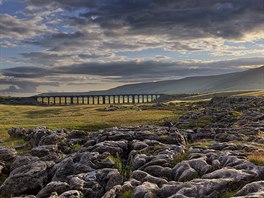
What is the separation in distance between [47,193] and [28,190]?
15.9ft

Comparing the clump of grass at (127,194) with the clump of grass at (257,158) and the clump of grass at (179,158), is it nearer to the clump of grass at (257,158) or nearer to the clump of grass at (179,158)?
the clump of grass at (179,158)

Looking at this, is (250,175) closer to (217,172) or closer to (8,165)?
(217,172)

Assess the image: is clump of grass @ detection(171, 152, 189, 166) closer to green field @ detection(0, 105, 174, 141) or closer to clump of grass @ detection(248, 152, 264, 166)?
clump of grass @ detection(248, 152, 264, 166)

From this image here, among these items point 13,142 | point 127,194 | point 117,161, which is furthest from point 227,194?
point 13,142

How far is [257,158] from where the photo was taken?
3086cm

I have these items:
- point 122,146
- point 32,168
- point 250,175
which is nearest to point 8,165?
point 32,168

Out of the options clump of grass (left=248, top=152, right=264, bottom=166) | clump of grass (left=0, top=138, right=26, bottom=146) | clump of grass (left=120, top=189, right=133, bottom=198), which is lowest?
clump of grass (left=0, top=138, right=26, bottom=146)

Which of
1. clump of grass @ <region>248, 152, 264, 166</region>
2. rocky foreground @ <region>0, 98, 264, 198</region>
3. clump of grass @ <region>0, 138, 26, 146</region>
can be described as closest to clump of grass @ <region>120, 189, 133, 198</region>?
rocky foreground @ <region>0, 98, 264, 198</region>

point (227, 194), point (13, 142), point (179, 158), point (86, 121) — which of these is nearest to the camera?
point (227, 194)

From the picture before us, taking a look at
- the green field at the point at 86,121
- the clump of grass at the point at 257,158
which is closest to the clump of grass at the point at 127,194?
the clump of grass at the point at 257,158

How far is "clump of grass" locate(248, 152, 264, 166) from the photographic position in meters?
29.8

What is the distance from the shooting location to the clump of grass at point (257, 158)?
97.8ft

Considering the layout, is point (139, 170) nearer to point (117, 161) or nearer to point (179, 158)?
point (179, 158)

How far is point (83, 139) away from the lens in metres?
52.4
